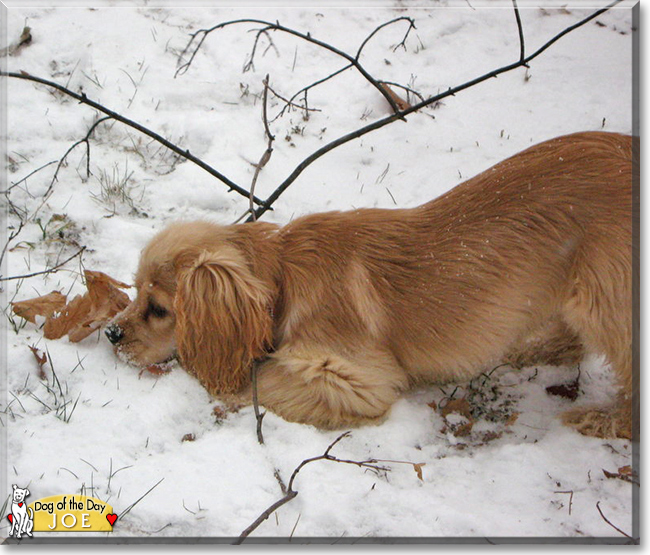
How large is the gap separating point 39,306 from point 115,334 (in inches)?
21.3

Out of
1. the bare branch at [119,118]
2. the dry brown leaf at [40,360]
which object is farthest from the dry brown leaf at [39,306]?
the bare branch at [119,118]

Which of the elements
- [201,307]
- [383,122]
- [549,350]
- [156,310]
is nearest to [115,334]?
[156,310]

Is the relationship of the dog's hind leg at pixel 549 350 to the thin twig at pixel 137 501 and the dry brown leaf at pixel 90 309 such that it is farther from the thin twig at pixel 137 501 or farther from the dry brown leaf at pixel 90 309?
the dry brown leaf at pixel 90 309

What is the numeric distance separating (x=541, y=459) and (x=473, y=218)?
3.74 ft

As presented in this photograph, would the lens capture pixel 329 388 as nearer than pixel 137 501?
No

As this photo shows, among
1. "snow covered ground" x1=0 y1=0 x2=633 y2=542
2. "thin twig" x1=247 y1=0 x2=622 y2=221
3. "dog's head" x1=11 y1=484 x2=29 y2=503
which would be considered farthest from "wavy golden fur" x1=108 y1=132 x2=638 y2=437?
"dog's head" x1=11 y1=484 x2=29 y2=503

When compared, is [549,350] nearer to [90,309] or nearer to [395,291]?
[395,291]

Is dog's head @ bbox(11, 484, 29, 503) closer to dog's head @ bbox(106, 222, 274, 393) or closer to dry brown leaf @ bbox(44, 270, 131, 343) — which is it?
dog's head @ bbox(106, 222, 274, 393)

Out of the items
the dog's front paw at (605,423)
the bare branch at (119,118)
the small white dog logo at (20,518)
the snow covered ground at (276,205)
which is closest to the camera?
the small white dog logo at (20,518)

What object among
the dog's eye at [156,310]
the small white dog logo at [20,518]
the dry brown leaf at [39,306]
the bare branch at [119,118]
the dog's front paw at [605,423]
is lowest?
the small white dog logo at [20,518]

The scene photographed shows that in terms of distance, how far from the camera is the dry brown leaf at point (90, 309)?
3379mm

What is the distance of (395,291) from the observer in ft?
10.2

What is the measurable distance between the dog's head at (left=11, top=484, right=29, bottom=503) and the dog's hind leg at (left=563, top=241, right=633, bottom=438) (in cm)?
244

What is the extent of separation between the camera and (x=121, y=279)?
384 cm
